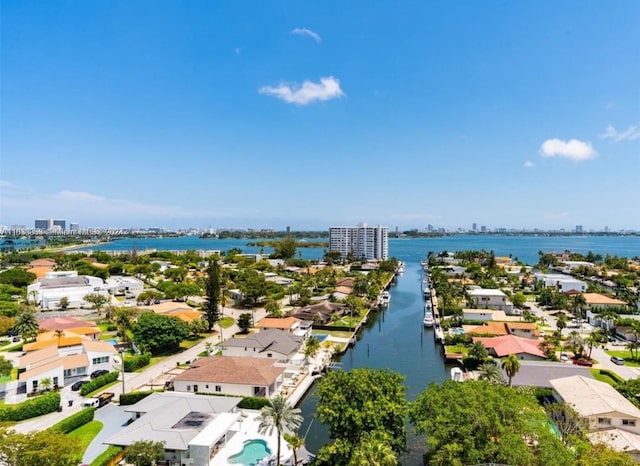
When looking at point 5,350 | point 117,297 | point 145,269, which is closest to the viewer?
point 5,350

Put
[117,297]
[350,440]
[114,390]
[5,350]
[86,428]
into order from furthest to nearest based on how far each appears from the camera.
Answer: [117,297] < [5,350] < [114,390] < [86,428] < [350,440]

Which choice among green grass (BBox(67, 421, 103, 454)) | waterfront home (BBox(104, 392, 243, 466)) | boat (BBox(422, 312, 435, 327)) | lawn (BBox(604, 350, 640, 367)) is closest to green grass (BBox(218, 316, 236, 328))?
waterfront home (BBox(104, 392, 243, 466))

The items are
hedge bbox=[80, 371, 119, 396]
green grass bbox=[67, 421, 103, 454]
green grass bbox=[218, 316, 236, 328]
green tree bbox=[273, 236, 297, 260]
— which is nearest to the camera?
green grass bbox=[67, 421, 103, 454]

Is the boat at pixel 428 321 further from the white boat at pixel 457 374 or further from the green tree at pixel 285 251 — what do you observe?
the green tree at pixel 285 251

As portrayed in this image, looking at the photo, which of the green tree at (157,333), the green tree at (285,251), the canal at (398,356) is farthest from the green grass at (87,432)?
the green tree at (285,251)

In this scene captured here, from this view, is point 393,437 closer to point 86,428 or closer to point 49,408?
point 86,428

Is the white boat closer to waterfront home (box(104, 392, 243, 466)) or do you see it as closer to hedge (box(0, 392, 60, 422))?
waterfront home (box(104, 392, 243, 466))

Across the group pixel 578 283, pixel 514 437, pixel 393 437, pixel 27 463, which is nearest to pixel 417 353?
pixel 393 437
